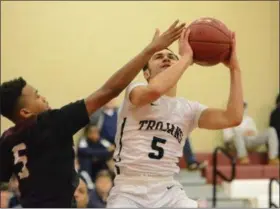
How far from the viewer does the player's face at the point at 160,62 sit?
290 centimetres

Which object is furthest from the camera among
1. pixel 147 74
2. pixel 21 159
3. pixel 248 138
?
pixel 248 138

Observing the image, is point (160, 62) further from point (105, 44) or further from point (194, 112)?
point (105, 44)

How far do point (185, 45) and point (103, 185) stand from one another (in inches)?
131

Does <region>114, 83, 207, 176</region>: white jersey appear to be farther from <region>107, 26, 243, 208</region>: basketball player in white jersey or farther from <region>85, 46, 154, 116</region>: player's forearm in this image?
<region>85, 46, 154, 116</region>: player's forearm

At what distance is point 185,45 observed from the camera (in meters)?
2.73

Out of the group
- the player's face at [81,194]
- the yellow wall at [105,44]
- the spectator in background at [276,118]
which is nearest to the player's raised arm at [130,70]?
the player's face at [81,194]

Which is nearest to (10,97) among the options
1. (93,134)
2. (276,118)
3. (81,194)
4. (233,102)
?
→ (233,102)

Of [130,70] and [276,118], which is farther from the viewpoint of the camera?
[276,118]

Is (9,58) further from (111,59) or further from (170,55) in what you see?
(170,55)

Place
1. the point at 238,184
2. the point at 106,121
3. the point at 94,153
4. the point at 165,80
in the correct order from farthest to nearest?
the point at 106,121, the point at 94,153, the point at 238,184, the point at 165,80

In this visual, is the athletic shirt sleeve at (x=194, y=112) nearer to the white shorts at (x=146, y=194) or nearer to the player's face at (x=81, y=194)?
the white shorts at (x=146, y=194)

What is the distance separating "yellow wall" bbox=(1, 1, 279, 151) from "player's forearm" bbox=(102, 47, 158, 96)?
5.36m

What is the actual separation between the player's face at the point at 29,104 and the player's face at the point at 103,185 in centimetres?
289

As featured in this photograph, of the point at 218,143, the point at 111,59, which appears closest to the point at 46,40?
the point at 111,59
